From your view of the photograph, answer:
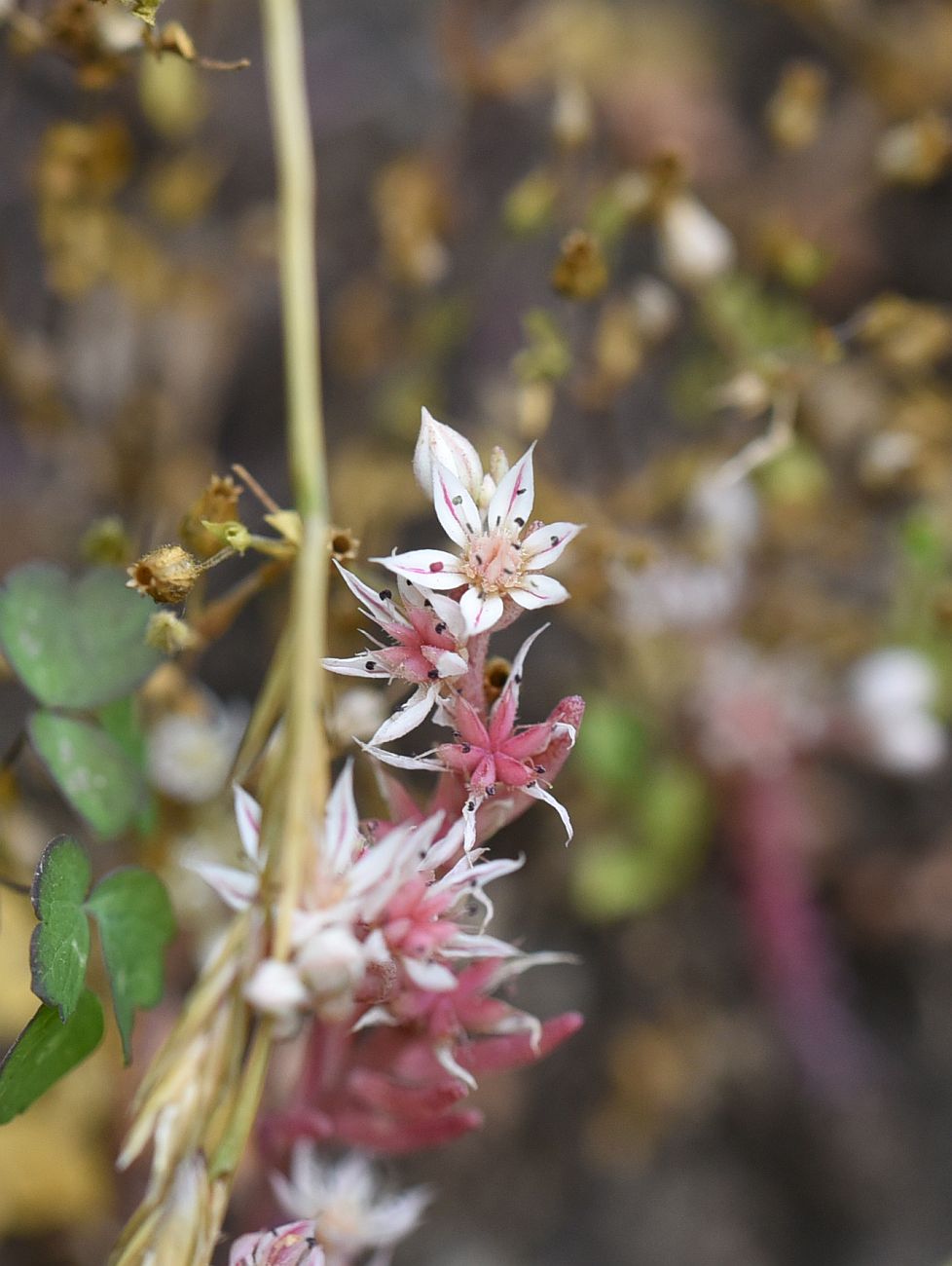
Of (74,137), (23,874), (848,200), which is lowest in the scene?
(23,874)

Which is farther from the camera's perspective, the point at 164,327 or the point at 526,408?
the point at 164,327

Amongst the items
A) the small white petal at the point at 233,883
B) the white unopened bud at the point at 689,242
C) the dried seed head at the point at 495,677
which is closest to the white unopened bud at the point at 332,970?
the small white petal at the point at 233,883

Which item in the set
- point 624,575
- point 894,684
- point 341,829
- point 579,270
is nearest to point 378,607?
point 341,829

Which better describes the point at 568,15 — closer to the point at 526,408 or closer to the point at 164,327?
the point at 164,327

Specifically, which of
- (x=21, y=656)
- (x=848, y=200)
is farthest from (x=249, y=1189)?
(x=848, y=200)

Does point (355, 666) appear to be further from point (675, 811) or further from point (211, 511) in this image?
point (675, 811)

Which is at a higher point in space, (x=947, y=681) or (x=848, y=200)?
(x=848, y=200)
